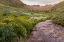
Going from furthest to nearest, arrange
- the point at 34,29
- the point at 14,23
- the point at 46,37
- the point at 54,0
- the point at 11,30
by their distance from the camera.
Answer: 1. the point at 54,0
2. the point at 34,29
3. the point at 46,37
4. the point at 14,23
5. the point at 11,30

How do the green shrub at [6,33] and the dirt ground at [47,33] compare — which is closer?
the green shrub at [6,33]

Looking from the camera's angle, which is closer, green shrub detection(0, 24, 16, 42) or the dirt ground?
green shrub detection(0, 24, 16, 42)

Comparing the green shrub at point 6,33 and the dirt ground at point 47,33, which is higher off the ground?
the green shrub at point 6,33

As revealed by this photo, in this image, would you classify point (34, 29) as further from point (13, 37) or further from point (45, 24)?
point (13, 37)

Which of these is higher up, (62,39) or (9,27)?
(9,27)

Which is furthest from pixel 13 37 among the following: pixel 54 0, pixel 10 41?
pixel 54 0

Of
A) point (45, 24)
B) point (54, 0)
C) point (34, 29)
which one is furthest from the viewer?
point (54, 0)

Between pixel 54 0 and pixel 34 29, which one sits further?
pixel 54 0

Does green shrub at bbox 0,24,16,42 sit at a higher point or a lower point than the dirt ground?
higher

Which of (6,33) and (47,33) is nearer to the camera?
(6,33)

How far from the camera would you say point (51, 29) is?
10.8 m

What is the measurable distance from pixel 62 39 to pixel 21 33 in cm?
184

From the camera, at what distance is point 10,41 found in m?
8.43

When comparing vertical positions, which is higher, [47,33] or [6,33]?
[6,33]
